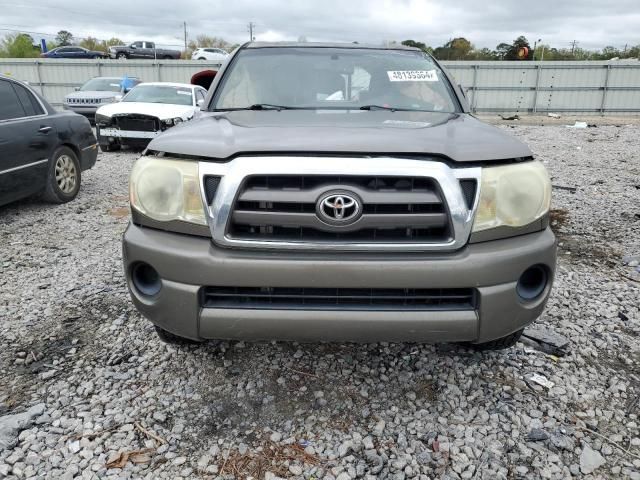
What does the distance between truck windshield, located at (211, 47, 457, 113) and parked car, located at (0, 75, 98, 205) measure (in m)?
3.29

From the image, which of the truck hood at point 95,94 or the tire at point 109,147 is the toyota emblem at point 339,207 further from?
the truck hood at point 95,94

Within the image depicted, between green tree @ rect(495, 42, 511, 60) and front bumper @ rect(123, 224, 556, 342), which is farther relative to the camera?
green tree @ rect(495, 42, 511, 60)

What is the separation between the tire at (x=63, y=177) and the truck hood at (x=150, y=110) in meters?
4.24

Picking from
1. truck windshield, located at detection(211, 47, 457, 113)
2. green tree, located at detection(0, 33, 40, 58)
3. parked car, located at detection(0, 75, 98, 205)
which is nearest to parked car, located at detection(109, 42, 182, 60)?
green tree, located at detection(0, 33, 40, 58)

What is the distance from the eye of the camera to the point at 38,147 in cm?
593

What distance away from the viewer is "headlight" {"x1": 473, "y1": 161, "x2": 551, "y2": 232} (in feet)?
7.06

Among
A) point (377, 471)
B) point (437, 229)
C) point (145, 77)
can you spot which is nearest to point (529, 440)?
point (377, 471)

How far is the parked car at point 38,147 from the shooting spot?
5531 millimetres

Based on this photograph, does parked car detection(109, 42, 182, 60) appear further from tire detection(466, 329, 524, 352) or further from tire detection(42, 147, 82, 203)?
tire detection(466, 329, 524, 352)

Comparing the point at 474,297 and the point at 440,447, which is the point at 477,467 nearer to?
the point at 440,447

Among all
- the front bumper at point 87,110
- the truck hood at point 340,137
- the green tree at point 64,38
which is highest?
the green tree at point 64,38

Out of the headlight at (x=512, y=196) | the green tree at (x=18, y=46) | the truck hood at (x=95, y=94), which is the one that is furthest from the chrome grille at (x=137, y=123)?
the green tree at (x=18, y=46)

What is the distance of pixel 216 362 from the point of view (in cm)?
292

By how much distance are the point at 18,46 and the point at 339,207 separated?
61.6m
